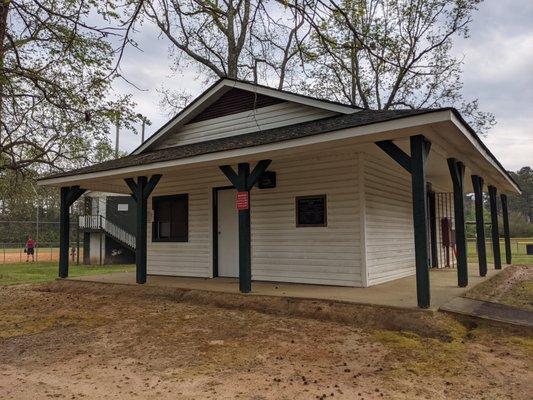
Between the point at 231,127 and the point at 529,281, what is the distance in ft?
25.5

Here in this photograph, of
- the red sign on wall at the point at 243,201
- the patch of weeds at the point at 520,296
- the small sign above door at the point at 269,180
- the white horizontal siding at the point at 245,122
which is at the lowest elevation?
the patch of weeds at the point at 520,296

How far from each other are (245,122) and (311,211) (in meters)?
2.83

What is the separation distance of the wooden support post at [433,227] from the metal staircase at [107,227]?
15.6 m

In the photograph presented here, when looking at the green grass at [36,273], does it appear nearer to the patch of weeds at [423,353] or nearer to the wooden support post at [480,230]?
the patch of weeds at [423,353]

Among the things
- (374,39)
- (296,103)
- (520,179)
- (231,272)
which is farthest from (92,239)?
(520,179)

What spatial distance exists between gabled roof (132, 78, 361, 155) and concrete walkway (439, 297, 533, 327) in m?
4.07

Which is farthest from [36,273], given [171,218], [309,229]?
[309,229]

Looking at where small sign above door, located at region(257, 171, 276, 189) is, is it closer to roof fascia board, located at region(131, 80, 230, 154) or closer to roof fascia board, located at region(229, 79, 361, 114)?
roof fascia board, located at region(229, 79, 361, 114)

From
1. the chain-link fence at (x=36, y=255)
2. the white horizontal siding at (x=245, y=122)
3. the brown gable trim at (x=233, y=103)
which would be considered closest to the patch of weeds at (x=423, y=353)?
the white horizontal siding at (x=245, y=122)

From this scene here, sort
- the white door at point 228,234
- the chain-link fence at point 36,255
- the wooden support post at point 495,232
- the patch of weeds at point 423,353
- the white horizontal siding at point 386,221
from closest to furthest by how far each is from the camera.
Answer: the patch of weeds at point 423,353 < the white horizontal siding at point 386,221 < the white door at point 228,234 < the wooden support post at point 495,232 < the chain-link fence at point 36,255

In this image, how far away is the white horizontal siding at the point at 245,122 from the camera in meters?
8.96

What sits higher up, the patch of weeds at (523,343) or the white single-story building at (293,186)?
the white single-story building at (293,186)

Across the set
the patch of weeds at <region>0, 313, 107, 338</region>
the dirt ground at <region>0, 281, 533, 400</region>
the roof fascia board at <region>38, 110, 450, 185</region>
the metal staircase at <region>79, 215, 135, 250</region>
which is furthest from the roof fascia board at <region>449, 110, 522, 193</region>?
the metal staircase at <region>79, 215, 135, 250</region>

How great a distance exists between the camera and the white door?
9.43m
